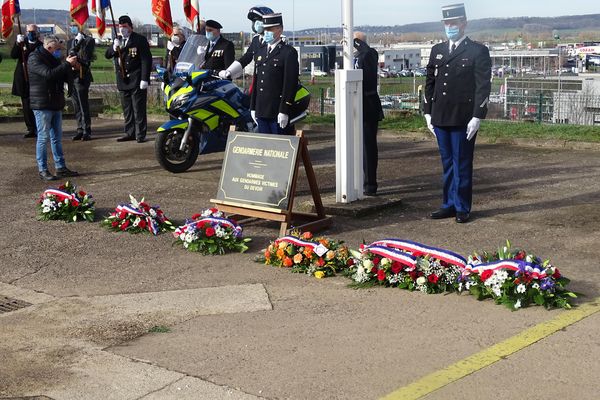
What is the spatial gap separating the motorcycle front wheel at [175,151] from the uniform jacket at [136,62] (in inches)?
130

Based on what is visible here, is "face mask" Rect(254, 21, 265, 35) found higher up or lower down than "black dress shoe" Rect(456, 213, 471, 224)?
higher up

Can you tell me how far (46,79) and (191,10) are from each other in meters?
5.39

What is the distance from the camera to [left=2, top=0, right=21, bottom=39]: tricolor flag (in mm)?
16266

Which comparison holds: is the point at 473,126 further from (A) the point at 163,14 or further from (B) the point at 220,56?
(A) the point at 163,14

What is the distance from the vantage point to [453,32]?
8.84m

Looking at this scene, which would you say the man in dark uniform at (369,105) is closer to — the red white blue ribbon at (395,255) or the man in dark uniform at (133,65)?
the red white blue ribbon at (395,255)

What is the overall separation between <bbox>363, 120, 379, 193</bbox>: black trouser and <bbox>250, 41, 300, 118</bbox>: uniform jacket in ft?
3.27

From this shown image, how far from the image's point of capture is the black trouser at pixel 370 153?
10.3 metres

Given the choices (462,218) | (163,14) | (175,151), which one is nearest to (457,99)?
(462,218)

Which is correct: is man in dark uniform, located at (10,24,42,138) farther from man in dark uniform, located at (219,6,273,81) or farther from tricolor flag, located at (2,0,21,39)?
man in dark uniform, located at (219,6,273,81)

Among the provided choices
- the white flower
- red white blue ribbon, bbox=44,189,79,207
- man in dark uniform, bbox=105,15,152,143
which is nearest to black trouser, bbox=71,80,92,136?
man in dark uniform, bbox=105,15,152,143

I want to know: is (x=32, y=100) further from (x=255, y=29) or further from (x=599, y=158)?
(x=599, y=158)

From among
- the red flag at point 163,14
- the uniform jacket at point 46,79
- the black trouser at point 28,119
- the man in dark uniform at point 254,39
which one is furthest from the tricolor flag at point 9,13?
the man in dark uniform at point 254,39

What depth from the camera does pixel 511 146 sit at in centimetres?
1467
